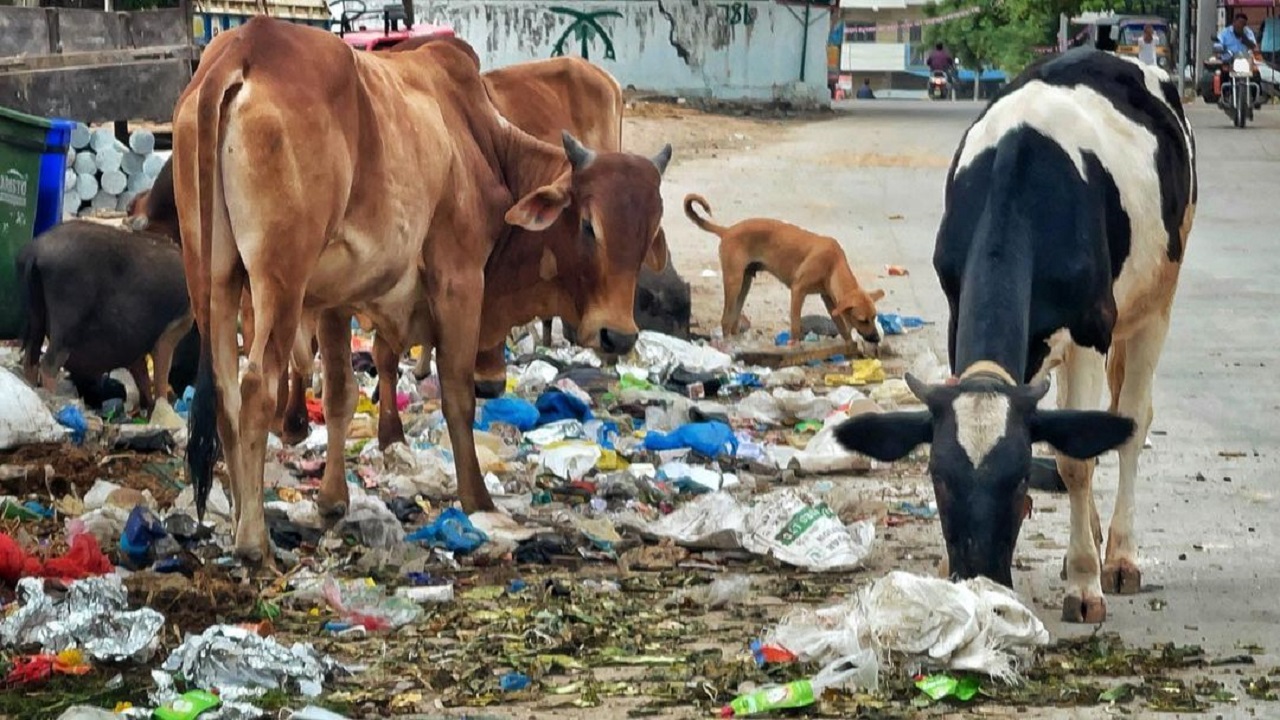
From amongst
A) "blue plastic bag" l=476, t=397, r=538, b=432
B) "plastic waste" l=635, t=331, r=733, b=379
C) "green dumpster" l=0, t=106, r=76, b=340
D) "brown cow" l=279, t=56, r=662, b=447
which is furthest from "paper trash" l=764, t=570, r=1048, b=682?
"green dumpster" l=0, t=106, r=76, b=340

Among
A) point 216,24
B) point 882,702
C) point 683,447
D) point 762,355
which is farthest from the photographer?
point 216,24

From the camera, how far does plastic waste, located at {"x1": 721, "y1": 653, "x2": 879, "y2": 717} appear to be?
17.5 ft

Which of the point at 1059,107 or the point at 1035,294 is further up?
the point at 1059,107

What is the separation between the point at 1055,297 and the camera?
6355 millimetres

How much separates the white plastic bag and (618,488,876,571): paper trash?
2971mm

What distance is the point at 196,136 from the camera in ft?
21.9

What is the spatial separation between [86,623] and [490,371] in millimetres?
3254

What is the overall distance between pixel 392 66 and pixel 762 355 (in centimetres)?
430

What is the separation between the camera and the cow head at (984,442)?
18.6ft

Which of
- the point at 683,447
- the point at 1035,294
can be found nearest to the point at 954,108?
the point at 683,447

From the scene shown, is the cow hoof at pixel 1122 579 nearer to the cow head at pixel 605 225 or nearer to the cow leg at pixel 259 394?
the cow head at pixel 605 225

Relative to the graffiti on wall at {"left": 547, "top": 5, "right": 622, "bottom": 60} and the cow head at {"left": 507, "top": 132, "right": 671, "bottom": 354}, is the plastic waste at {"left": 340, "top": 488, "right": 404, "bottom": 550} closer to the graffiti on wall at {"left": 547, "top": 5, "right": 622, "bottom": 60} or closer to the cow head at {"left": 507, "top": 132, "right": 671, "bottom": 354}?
the cow head at {"left": 507, "top": 132, "right": 671, "bottom": 354}

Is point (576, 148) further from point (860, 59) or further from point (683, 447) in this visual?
point (860, 59)

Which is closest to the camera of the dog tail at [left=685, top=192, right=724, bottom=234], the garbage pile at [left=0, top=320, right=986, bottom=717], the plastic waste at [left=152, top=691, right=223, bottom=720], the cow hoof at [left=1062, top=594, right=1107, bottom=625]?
the plastic waste at [left=152, top=691, right=223, bottom=720]
